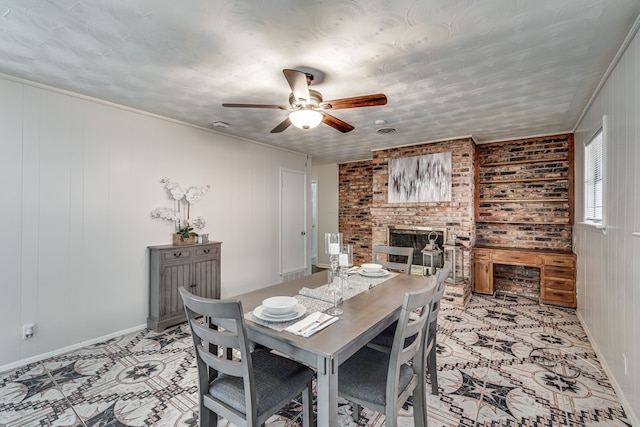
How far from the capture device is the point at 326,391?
125cm

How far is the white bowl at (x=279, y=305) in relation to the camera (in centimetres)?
156

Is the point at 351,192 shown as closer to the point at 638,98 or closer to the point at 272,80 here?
the point at 272,80

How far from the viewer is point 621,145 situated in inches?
81.8

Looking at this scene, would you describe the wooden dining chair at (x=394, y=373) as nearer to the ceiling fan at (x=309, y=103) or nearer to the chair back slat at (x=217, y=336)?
the chair back slat at (x=217, y=336)

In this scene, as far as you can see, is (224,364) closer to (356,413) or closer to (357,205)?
(356,413)

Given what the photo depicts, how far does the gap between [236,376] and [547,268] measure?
4.56 metres

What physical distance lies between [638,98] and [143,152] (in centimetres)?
425

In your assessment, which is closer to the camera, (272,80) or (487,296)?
(272,80)

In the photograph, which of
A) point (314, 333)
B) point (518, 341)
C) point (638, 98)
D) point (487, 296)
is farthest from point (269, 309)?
→ point (487, 296)

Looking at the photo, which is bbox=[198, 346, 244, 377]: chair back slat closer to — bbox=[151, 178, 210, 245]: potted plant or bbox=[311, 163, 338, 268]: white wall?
bbox=[151, 178, 210, 245]: potted plant

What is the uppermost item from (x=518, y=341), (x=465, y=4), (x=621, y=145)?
(x=465, y=4)

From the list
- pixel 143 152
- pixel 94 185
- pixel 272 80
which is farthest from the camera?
pixel 143 152

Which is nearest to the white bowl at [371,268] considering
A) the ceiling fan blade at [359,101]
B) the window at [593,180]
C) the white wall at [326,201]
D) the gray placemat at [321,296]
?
the gray placemat at [321,296]

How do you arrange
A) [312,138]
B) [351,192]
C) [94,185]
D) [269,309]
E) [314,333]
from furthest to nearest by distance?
1. [351,192]
2. [312,138]
3. [94,185]
4. [269,309]
5. [314,333]
